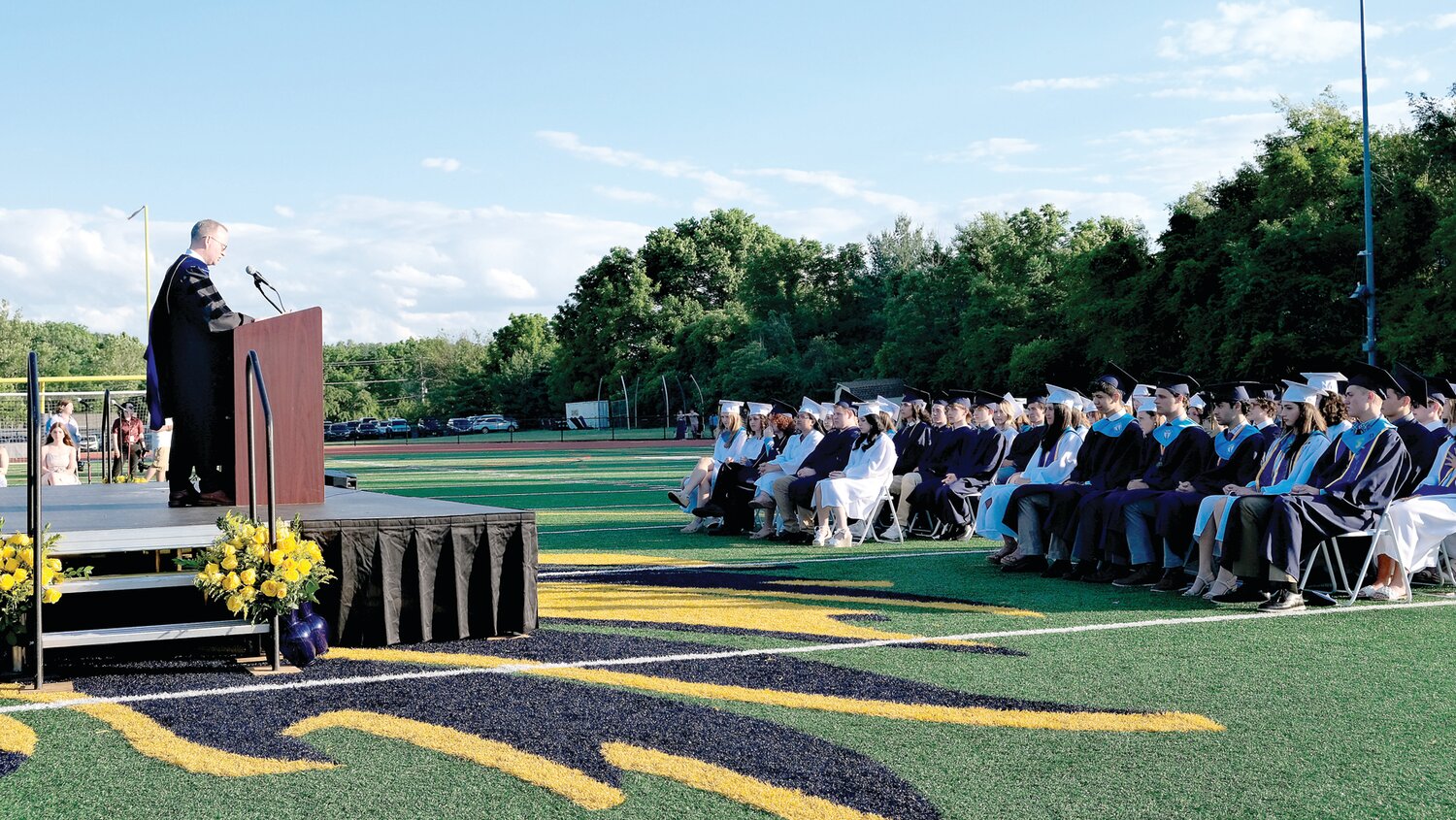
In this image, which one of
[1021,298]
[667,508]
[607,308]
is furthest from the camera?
[607,308]

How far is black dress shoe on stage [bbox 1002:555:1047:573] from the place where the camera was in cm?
1023

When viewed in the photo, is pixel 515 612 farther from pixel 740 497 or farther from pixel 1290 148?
pixel 1290 148

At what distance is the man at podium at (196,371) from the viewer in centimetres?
770

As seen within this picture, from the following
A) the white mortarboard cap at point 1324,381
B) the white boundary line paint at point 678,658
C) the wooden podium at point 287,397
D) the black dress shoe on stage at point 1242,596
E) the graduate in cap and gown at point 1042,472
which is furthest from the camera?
the graduate in cap and gown at point 1042,472

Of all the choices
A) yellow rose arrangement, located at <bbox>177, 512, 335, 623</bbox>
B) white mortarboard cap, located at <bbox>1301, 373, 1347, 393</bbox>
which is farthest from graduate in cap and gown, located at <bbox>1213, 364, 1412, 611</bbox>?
yellow rose arrangement, located at <bbox>177, 512, 335, 623</bbox>

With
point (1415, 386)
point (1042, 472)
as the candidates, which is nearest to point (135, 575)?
point (1042, 472)

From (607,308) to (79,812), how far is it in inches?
3127

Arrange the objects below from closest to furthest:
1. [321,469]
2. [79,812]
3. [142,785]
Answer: [79,812] → [142,785] → [321,469]

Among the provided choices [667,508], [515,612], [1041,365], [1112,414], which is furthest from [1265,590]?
[1041,365]

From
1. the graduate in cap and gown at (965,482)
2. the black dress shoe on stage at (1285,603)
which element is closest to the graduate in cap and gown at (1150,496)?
the black dress shoe on stage at (1285,603)

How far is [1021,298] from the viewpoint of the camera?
52.4 m

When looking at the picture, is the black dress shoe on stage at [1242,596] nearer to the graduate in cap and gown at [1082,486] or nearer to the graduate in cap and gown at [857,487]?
the graduate in cap and gown at [1082,486]

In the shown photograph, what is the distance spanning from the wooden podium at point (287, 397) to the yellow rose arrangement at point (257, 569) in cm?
125

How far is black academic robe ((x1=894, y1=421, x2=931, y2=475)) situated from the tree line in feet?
62.6
